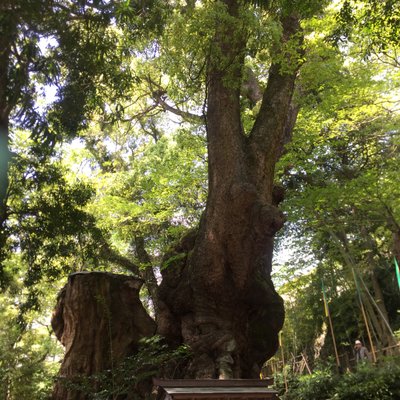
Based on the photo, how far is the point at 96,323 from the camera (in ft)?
21.5

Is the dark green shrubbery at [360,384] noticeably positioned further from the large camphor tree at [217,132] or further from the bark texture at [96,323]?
the bark texture at [96,323]

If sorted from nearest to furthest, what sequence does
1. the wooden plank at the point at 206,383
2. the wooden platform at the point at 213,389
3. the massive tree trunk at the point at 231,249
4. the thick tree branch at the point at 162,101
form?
the wooden platform at the point at 213,389, the wooden plank at the point at 206,383, the massive tree trunk at the point at 231,249, the thick tree branch at the point at 162,101

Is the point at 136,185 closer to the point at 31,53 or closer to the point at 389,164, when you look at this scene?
the point at 389,164

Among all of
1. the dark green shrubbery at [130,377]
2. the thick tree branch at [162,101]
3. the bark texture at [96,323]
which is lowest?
the dark green shrubbery at [130,377]

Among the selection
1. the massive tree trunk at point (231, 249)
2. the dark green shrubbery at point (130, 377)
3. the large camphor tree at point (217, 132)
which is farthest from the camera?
the massive tree trunk at point (231, 249)

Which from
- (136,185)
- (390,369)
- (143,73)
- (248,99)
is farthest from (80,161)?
(390,369)

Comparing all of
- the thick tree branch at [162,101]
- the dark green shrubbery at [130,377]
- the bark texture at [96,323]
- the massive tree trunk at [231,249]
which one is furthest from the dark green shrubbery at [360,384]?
the thick tree branch at [162,101]

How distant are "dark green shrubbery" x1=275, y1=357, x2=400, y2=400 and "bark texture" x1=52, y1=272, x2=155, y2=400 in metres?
4.43

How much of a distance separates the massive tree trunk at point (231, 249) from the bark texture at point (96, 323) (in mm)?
569

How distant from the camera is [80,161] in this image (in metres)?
13.0

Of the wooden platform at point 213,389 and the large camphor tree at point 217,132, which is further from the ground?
the large camphor tree at point 217,132

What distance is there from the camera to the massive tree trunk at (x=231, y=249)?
622 centimetres

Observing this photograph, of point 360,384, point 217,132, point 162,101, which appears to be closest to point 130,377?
point 217,132

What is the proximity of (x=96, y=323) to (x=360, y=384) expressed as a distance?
5463mm
